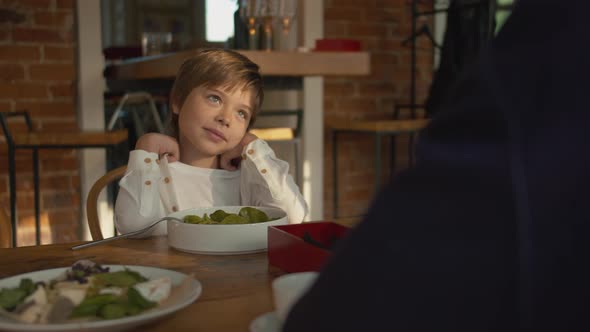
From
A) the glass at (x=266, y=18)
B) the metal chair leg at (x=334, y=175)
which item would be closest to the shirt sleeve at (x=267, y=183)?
the glass at (x=266, y=18)

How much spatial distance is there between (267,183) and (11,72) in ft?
6.41

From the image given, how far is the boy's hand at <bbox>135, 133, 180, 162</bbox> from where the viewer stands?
4.89ft

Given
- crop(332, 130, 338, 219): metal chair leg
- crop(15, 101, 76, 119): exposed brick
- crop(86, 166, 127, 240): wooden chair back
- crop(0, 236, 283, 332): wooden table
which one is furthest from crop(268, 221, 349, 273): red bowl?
crop(332, 130, 338, 219): metal chair leg

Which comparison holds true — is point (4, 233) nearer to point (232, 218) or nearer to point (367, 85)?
point (232, 218)

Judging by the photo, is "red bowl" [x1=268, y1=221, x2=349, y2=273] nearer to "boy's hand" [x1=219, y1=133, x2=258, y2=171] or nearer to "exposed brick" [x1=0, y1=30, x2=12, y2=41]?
"boy's hand" [x1=219, y1=133, x2=258, y2=171]

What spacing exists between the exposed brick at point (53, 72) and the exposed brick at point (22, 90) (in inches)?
1.7

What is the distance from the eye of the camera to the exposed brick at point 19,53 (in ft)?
9.78

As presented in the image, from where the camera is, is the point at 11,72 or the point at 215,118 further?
the point at 11,72

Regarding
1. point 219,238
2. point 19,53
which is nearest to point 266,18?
point 19,53

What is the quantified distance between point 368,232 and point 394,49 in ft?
12.5

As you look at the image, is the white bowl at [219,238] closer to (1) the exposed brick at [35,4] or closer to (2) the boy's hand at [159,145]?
(2) the boy's hand at [159,145]

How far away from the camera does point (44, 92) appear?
10.1 ft

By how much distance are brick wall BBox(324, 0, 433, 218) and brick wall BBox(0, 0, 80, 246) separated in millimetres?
1438

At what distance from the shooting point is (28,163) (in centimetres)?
305
